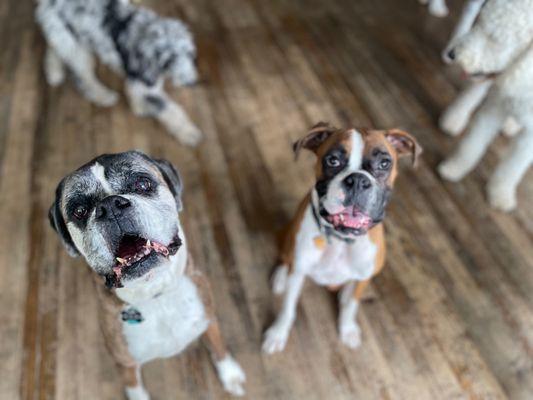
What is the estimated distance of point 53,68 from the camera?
3377 millimetres

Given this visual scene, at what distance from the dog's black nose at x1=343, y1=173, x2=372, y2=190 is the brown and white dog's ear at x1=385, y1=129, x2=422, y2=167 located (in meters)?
0.32

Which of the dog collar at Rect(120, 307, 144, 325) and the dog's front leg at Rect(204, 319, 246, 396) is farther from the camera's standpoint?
the dog's front leg at Rect(204, 319, 246, 396)

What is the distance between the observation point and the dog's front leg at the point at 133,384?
172cm

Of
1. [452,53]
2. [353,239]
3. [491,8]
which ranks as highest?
[491,8]

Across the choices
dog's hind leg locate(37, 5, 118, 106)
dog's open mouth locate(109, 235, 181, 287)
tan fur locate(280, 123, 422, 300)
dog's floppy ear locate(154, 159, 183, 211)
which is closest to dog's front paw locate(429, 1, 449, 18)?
tan fur locate(280, 123, 422, 300)

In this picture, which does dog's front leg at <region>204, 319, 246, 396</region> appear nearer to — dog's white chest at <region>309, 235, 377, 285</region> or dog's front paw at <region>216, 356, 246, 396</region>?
dog's front paw at <region>216, 356, 246, 396</region>

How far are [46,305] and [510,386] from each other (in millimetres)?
2274

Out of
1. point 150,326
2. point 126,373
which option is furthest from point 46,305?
point 150,326

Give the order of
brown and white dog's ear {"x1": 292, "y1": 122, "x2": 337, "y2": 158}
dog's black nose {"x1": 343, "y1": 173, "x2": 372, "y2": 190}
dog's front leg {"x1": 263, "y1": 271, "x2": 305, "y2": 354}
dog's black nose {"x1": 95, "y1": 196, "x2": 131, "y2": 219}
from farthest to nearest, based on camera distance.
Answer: dog's front leg {"x1": 263, "y1": 271, "x2": 305, "y2": 354}
brown and white dog's ear {"x1": 292, "y1": 122, "x2": 337, "y2": 158}
dog's black nose {"x1": 343, "y1": 173, "x2": 372, "y2": 190}
dog's black nose {"x1": 95, "y1": 196, "x2": 131, "y2": 219}

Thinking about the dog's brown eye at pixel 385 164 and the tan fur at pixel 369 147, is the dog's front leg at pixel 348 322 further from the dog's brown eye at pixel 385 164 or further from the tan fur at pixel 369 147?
the dog's brown eye at pixel 385 164

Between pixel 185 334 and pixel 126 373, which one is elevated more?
pixel 185 334

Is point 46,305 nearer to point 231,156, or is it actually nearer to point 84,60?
point 231,156

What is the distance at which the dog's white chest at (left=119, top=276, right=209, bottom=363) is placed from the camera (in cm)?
153

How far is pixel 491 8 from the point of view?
2.04 metres
